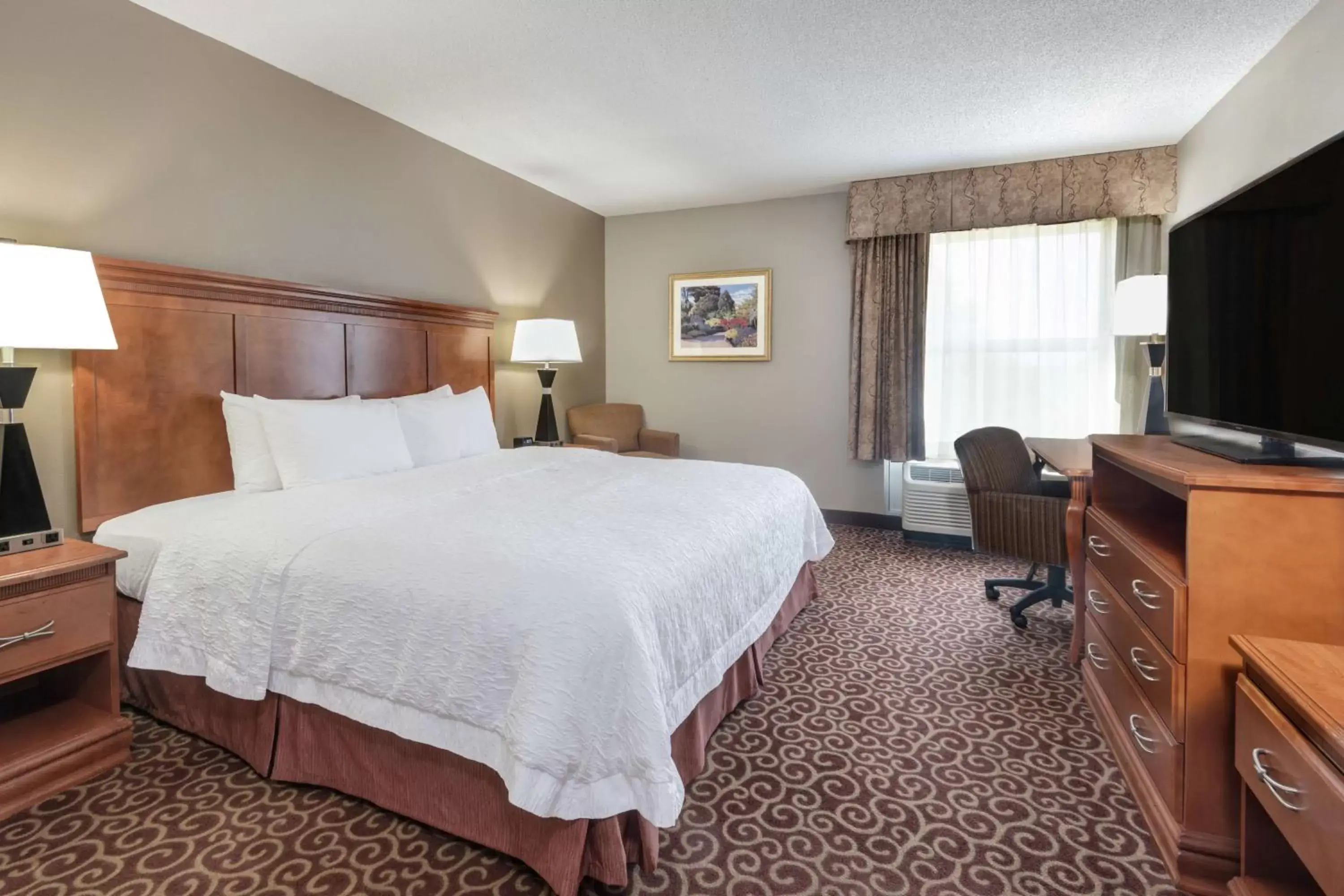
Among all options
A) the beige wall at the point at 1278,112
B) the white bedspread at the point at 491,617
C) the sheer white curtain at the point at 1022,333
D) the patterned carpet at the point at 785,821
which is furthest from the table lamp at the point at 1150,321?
the white bedspread at the point at 491,617

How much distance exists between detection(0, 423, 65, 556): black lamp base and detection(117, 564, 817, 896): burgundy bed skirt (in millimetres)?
353

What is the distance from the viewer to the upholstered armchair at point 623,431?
17.3 feet

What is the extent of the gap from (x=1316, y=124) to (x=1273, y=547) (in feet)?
6.81

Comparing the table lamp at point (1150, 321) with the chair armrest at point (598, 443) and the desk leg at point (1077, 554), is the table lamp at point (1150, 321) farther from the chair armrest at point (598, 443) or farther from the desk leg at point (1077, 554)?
the chair armrest at point (598, 443)

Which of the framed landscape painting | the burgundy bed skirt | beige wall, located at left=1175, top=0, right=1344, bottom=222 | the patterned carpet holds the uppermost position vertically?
beige wall, located at left=1175, top=0, right=1344, bottom=222

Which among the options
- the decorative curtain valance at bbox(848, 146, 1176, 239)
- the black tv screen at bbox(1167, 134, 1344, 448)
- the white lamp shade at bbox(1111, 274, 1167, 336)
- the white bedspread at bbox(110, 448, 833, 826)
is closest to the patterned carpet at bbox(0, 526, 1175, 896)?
the white bedspread at bbox(110, 448, 833, 826)

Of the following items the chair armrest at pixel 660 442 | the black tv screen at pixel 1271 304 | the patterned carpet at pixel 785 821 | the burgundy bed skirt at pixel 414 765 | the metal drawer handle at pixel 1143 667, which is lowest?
the patterned carpet at pixel 785 821

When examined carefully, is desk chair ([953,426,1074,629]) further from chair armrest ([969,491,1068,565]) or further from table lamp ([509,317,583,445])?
table lamp ([509,317,583,445])

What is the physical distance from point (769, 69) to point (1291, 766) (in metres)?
3.03

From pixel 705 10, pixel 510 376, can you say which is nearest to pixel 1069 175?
pixel 705 10

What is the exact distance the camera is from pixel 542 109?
3.50 metres

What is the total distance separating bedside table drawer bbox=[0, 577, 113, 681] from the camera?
1.75m

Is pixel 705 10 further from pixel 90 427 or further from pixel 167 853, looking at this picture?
pixel 167 853

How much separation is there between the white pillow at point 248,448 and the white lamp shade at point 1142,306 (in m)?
4.04
